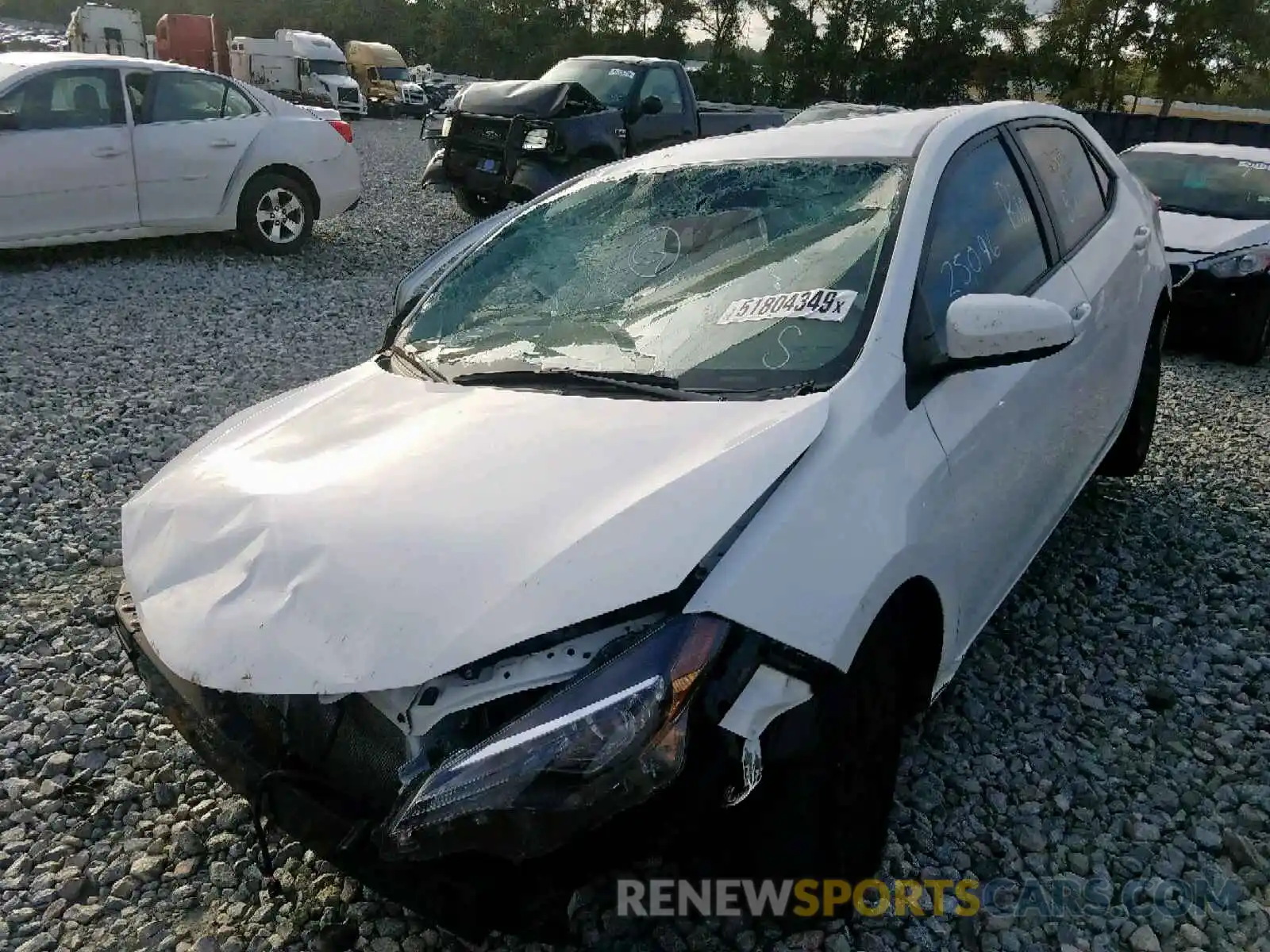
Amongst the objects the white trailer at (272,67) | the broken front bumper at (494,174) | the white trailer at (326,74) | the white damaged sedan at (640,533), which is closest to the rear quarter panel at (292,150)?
the broken front bumper at (494,174)

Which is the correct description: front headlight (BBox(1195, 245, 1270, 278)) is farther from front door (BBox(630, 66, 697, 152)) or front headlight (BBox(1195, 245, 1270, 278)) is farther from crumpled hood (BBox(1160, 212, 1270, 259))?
front door (BBox(630, 66, 697, 152))

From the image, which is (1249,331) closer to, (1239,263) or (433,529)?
(1239,263)

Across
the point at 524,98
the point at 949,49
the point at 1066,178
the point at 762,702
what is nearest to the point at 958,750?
the point at 762,702

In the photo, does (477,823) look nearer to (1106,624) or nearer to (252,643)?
(252,643)

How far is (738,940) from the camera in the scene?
7.11ft

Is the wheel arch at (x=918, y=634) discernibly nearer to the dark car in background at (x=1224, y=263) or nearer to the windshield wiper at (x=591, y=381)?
the windshield wiper at (x=591, y=381)

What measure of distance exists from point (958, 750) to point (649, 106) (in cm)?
918

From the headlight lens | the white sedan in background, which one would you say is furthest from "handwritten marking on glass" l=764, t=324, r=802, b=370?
the headlight lens

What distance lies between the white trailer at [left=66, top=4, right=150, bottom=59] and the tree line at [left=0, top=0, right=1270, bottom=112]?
1398 centimetres

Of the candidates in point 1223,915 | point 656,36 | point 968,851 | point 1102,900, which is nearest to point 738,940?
point 968,851

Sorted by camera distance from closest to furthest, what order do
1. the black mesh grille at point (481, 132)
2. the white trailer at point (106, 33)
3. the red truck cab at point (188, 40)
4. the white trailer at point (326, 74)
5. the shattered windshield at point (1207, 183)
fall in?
the shattered windshield at point (1207, 183), the black mesh grille at point (481, 132), the red truck cab at point (188, 40), the white trailer at point (106, 33), the white trailer at point (326, 74)

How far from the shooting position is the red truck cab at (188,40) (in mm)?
22844

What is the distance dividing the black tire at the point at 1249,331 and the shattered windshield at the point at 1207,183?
928 mm

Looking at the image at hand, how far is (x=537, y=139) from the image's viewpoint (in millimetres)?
9789
